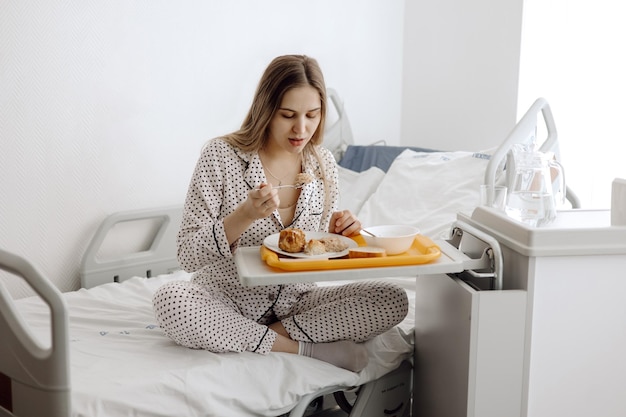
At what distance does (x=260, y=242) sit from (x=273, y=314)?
7.8 inches

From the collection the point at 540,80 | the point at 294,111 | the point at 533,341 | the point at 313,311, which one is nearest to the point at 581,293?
the point at 533,341

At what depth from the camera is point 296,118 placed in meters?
1.78

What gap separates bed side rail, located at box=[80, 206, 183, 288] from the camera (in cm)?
238

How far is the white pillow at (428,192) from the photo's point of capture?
2.53m

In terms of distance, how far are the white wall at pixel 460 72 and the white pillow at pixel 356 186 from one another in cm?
55

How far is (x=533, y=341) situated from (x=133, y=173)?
156 cm

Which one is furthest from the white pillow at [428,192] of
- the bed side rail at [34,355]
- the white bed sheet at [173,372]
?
the bed side rail at [34,355]

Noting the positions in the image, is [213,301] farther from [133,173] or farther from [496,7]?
[496,7]

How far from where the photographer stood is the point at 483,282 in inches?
64.9

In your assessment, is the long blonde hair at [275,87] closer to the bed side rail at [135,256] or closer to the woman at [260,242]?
the woman at [260,242]

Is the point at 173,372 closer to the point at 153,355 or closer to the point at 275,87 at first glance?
the point at 153,355

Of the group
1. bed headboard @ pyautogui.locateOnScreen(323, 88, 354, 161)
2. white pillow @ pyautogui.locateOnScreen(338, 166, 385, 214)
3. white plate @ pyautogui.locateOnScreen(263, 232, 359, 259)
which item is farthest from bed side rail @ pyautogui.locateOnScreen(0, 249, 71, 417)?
bed headboard @ pyautogui.locateOnScreen(323, 88, 354, 161)

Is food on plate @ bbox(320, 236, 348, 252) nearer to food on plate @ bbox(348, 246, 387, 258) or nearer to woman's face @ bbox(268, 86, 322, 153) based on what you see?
food on plate @ bbox(348, 246, 387, 258)

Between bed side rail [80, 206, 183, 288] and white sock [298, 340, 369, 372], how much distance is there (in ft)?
3.02
